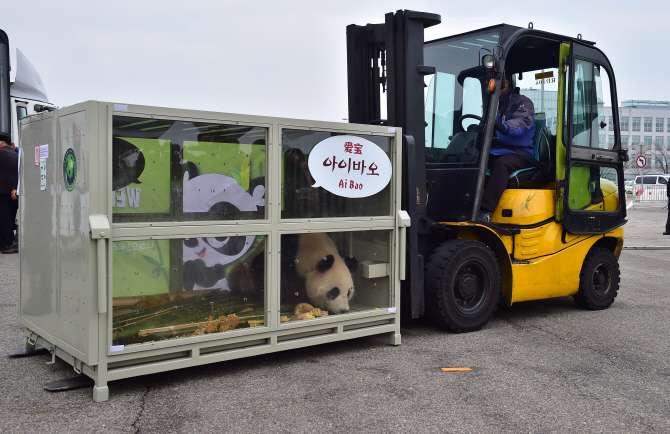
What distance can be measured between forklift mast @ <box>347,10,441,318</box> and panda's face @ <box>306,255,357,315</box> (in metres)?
0.60

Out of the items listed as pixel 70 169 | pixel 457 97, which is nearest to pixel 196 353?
pixel 70 169

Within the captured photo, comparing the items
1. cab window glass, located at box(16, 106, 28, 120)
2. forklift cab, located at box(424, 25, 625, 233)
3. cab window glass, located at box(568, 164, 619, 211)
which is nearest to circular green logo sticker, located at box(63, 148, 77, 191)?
forklift cab, located at box(424, 25, 625, 233)

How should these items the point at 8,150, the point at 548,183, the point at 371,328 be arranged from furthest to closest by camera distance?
the point at 8,150
the point at 548,183
the point at 371,328

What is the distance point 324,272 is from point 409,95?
5.98ft

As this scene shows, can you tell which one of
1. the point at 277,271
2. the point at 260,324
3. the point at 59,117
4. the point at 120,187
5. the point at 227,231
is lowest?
the point at 260,324

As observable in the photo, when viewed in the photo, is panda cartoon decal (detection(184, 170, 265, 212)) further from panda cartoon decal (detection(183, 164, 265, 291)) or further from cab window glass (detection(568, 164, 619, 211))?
cab window glass (detection(568, 164, 619, 211))

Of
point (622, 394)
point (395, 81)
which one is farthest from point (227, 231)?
point (622, 394)

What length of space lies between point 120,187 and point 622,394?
351 cm

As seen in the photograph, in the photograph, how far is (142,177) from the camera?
4270mm

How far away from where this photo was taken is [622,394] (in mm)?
4305

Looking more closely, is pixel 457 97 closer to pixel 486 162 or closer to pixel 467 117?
pixel 467 117

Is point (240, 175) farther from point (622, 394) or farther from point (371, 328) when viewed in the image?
point (622, 394)

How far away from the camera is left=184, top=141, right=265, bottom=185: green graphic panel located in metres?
4.46

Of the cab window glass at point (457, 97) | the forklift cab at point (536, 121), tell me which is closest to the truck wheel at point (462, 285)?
the forklift cab at point (536, 121)
